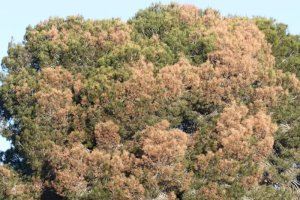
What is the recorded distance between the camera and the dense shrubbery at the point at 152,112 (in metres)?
24.3

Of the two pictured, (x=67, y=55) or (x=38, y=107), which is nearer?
(x=38, y=107)

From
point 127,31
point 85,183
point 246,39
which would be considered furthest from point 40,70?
point 246,39

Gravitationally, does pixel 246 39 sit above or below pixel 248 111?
above

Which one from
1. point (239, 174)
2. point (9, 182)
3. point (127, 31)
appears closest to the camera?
point (239, 174)

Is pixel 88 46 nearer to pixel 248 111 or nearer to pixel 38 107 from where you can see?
pixel 38 107

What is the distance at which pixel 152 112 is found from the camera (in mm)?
25156

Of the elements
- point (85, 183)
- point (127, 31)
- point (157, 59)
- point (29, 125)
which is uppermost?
point (127, 31)

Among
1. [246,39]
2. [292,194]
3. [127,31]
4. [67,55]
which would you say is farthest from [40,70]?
[292,194]

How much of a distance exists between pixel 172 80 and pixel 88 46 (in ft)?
14.0

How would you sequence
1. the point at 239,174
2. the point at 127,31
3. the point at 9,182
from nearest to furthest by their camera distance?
1. the point at 239,174
2. the point at 9,182
3. the point at 127,31

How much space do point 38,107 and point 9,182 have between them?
10.2 feet

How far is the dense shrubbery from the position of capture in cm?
2433

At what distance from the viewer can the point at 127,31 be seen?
2816cm

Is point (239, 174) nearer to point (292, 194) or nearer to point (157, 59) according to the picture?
point (292, 194)
